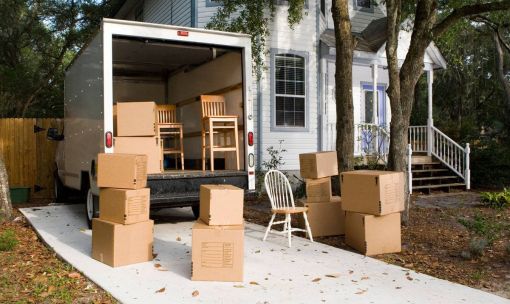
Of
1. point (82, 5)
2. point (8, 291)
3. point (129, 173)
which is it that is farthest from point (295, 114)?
point (82, 5)

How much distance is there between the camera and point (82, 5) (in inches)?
768

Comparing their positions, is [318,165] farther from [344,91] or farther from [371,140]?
[371,140]

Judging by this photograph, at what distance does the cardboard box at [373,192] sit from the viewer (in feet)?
18.1

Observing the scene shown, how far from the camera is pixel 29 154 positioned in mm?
11227

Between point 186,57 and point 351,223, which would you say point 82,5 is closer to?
point 186,57

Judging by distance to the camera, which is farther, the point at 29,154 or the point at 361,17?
the point at 361,17

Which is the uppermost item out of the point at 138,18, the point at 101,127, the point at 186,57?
the point at 138,18

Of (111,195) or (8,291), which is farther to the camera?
(111,195)

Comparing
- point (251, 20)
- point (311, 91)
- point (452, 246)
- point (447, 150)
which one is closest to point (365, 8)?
point (311, 91)

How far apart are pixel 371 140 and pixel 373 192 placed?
768 centimetres

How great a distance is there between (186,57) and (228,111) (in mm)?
1418

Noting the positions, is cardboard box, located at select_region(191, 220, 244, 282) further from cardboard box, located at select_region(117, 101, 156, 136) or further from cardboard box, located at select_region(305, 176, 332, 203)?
cardboard box, located at select_region(117, 101, 156, 136)

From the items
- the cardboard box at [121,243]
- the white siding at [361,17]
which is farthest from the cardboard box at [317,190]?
the white siding at [361,17]

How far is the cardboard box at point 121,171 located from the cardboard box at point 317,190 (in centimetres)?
234
